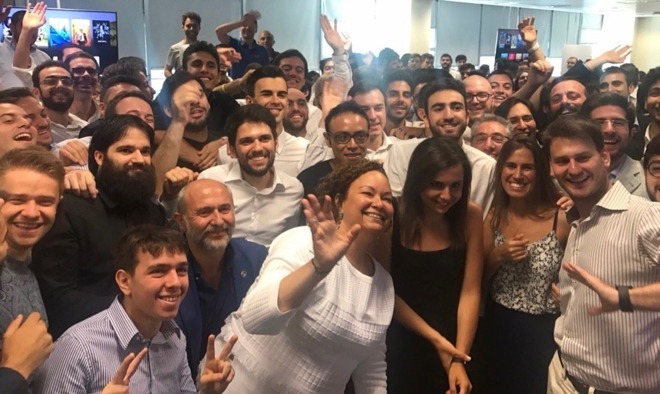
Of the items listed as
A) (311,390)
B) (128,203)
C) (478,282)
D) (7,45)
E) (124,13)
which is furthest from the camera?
(124,13)

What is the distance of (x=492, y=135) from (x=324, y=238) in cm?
198

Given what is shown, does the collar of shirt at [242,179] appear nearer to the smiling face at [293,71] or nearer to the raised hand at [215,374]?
the raised hand at [215,374]

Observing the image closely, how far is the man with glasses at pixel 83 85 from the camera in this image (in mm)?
4391

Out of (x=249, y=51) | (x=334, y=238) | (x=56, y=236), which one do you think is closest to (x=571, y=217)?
Answer: (x=334, y=238)

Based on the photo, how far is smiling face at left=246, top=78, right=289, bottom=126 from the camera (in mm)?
3754

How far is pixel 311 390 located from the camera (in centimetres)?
193

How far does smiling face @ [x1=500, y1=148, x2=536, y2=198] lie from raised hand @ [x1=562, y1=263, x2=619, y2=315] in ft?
2.48

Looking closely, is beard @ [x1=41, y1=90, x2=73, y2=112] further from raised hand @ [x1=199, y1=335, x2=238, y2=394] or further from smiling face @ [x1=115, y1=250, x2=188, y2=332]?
raised hand @ [x1=199, y1=335, x2=238, y2=394]

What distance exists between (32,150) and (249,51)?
17.1ft

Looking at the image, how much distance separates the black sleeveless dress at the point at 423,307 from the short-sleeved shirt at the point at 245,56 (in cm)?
484

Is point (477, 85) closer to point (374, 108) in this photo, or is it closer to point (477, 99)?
point (477, 99)

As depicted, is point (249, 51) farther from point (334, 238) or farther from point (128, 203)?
point (334, 238)

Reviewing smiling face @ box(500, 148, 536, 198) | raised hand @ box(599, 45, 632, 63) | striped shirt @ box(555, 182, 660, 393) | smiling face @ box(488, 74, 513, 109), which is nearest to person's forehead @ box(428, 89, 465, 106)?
smiling face @ box(500, 148, 536, 198)

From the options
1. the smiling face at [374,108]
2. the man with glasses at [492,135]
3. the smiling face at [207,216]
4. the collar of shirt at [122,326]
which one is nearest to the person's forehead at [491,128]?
the man with glasses at [492,135]
